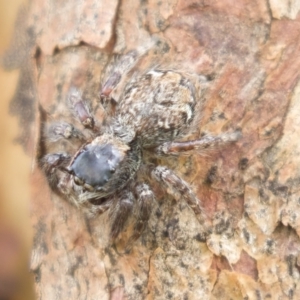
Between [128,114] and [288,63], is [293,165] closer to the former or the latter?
[288,63]

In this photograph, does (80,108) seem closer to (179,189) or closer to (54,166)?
(54,166)

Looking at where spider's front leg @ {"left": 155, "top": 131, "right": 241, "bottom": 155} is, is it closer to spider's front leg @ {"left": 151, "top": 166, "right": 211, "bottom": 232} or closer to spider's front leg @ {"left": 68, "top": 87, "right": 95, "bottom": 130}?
spider's front leg @ {"left": 151, "top": 166, "right": 211, "bottom": 232}

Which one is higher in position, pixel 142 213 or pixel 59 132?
pixel 59 132

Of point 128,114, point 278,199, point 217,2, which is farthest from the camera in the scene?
point 128,114

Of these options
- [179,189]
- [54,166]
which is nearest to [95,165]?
[54,166]

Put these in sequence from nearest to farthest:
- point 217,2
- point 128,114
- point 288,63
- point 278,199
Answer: point 278,199 < point 288,63 < point 217,2 < point 128,114

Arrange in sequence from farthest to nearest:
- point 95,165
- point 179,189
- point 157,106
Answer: point 157,106, point 95,165, point 179,189

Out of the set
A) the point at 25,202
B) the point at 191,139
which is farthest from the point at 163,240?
the point at 25,202
